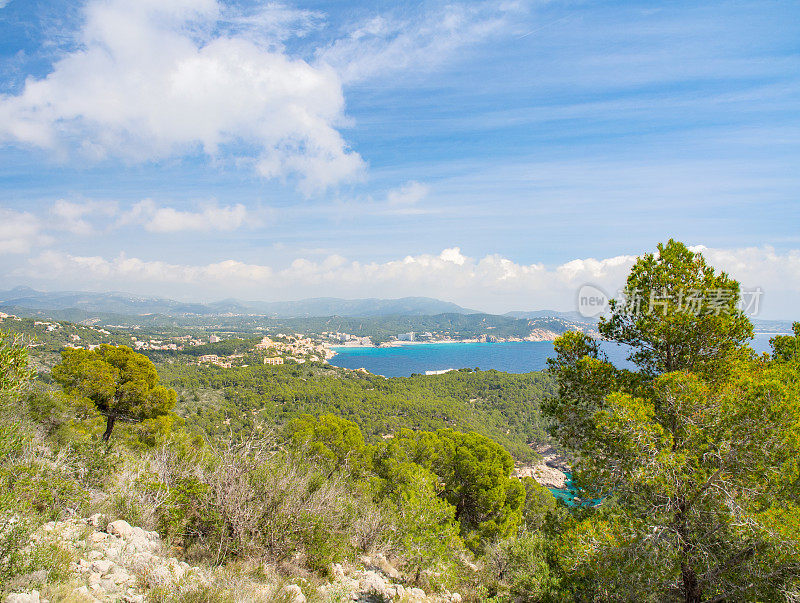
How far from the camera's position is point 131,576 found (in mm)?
4664

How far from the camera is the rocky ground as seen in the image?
13.9 feet

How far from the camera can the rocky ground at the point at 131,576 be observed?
13.9 feet

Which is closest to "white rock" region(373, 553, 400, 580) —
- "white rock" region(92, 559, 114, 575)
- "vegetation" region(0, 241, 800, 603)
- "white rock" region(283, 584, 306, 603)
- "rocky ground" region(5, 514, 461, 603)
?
"vegetation" region(0, 241, 800, 603)

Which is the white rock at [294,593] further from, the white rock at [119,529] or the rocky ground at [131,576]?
the white rock at [119,529]

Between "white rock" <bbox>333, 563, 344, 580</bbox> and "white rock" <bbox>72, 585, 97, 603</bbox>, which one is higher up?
"white rock" <bbox>72, 585, 97, 603</bbox>

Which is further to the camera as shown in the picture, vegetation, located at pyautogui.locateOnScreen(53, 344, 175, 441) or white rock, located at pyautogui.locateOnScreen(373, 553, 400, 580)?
vegetation, located at pyautogui.locateOnScreen(53, 344, 175, 441)

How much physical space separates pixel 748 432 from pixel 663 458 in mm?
1277

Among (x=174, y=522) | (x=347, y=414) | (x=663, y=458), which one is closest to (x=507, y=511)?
(x=663, y=458)

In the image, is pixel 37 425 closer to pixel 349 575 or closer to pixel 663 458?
pixel 349 575

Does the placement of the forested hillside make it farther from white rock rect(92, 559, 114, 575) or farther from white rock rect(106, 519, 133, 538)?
white rock rect(92, 559, 114, 575)

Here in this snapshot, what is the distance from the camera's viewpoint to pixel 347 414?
51.9 meters

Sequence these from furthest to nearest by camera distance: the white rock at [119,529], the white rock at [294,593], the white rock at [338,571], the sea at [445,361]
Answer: the sea at [445,361] < the white rock at [338,571] < the white rock at [119,529] < the white rock at [294,593]

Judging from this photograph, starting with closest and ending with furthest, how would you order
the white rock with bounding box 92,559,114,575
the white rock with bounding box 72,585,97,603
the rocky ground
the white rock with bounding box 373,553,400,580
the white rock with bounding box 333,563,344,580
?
the white rock with bounding box 72,585,97,603 → the rocky ground → the white rock with bounding box 92,559,114,575 → the white rock with bounding box 333,563,344,580 → the white rock with bounding box 373,553,400,580

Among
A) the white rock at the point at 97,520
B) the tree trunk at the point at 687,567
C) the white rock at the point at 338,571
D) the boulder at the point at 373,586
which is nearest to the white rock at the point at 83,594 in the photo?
the white rock at the point at 97,520
